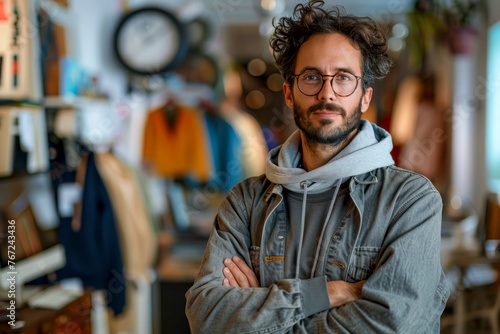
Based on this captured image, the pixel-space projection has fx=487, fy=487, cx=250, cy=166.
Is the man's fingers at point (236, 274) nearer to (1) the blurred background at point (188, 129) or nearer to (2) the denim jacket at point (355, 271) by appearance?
(2) the denim jacket at point (355, 271)

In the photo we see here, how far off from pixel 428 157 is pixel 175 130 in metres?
1.49

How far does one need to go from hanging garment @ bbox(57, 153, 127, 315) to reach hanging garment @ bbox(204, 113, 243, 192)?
66cm

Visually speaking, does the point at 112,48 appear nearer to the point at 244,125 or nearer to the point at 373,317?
the point at 244,125

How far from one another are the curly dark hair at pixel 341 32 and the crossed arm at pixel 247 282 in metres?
0.49

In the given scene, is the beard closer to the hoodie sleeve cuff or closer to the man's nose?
the man's nose

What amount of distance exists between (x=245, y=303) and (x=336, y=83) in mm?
557

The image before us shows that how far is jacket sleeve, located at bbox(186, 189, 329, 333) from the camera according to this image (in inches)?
42.0

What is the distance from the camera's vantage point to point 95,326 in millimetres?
2664

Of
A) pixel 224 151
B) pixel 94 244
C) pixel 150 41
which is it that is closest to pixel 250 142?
pixel 224 151

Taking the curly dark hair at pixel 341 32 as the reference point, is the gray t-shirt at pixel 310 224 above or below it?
below

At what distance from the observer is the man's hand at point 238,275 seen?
120 cm

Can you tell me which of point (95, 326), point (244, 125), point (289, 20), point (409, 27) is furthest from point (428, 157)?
point (95, 326)

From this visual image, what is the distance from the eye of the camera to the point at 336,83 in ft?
3.83

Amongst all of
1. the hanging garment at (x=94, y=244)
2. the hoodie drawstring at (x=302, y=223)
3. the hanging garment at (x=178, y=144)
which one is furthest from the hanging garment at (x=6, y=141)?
the hoodie drawstring at (x=302, y=223)
